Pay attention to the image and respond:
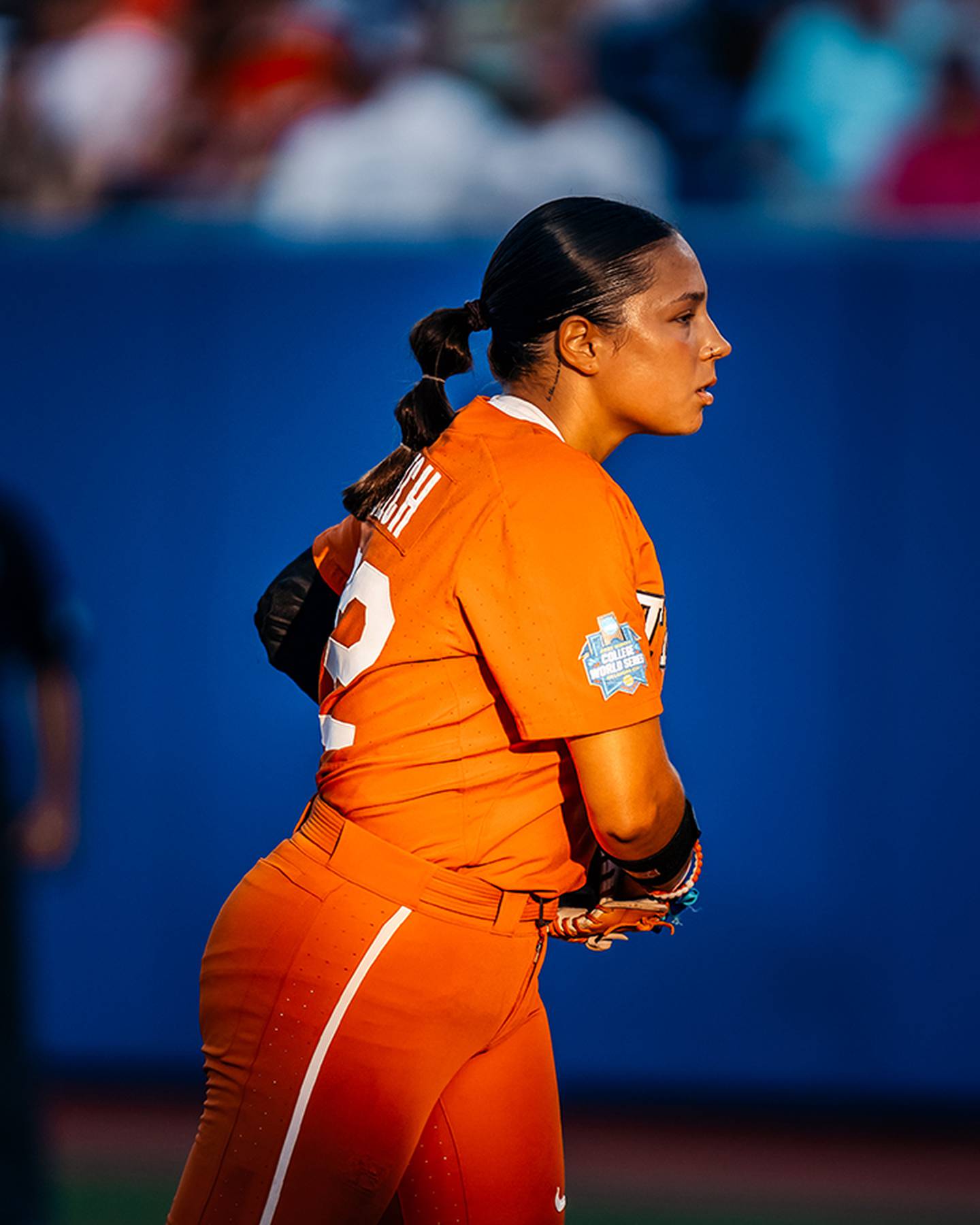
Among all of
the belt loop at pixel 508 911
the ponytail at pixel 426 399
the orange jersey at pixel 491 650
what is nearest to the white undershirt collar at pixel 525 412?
the orange jersey at pixel 491 650

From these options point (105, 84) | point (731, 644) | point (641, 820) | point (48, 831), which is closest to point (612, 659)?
point (641, 820)

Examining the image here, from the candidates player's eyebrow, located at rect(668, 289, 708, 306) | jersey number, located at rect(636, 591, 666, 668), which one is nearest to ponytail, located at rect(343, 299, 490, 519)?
player's eyebrow, located at rect(668, 289, 708, 306)

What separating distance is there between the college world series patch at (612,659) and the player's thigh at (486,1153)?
0.51 meters

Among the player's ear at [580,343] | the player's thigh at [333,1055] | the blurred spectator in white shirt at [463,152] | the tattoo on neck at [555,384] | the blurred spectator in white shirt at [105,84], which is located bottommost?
the player's thigh at [333,1055]

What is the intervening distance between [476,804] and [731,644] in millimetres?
2869

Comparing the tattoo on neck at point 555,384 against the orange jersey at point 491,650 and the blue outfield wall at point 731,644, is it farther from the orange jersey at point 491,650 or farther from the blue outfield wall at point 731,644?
the blue outfield wall at point 731,644

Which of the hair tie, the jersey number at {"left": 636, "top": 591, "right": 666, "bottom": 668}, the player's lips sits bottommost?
the jersey number at {"left": 636, "top": 591, "right": 666, "bottom": 668}

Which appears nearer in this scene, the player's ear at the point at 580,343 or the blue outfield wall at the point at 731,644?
the player's ear at the point at 580,343

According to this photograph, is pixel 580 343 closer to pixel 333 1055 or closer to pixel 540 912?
pixel 540 912

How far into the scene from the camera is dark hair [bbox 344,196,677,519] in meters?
2.14

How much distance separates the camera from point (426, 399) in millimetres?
2309

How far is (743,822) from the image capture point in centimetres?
486

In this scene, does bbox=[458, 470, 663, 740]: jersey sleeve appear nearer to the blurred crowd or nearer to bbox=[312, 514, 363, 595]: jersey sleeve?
bbox=[312, 514, 363, 595]: jersey sleeve

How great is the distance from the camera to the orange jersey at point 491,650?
6.47 ft
